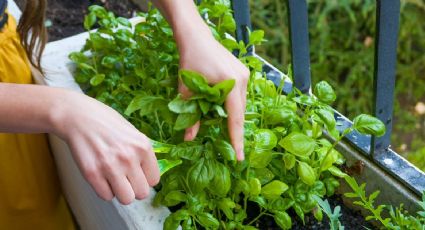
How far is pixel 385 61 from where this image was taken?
1007mm

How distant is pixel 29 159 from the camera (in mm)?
1478

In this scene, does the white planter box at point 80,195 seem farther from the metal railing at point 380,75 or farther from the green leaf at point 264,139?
the metal railing at point 380,75

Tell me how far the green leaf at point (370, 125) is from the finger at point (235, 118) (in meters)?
0.19

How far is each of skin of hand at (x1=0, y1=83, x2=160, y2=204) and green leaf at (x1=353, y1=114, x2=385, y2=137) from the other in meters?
0.33

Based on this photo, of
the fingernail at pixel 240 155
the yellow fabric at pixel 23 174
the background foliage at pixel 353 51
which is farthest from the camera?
the background foliage at pixel 353 51

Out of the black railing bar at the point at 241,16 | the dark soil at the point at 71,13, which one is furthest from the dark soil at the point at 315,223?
the dark soil at the point at 71,13

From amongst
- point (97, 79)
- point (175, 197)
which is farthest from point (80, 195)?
point (175, 197)

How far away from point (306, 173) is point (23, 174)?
2.59 ft

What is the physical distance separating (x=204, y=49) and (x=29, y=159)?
697mm

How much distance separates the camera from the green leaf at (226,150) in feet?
2.97

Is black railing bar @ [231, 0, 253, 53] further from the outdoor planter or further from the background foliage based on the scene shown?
the background foliage

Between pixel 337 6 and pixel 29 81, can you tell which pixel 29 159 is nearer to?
pixel 29 81

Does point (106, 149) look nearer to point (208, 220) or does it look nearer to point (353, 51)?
point (208, 220)

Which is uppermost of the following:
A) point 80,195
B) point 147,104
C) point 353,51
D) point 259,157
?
point 147,104
